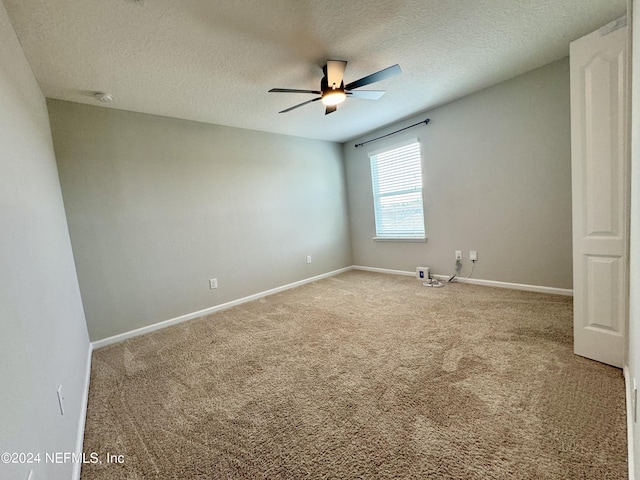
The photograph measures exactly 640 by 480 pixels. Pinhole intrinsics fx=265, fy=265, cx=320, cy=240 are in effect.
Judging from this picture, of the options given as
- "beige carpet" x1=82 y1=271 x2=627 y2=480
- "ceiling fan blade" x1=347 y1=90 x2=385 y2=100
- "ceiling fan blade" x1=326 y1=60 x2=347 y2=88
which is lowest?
"beige carpet" x1=82 y1=271 x2=627 y2=480

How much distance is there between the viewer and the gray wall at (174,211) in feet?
8.55

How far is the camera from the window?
4.01 metres

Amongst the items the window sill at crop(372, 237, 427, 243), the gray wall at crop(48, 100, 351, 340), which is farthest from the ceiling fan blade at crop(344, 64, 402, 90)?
Answer: the window sill at crop(372, 237, 427, 243)

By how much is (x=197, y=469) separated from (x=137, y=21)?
8.31 feet

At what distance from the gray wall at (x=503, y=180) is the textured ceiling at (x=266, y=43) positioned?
35cm

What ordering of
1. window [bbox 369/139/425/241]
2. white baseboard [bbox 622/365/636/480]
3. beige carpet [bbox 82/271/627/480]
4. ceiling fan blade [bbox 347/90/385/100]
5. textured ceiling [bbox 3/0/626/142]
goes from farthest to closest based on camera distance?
window [bbox 369/139/425/241]
ceiling fan blade [bbox 347/90/385/100]
textured ceiling [bbox 3/0/626/142]
beige carpet [bbox 82/271/627/480]
white baseboard [bbox 622/365/636/480]

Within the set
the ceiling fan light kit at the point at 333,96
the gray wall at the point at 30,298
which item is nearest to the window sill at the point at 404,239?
the ceiling fan light kit at the point at 333,96

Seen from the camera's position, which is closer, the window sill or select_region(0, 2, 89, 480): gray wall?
select_region(0, 2, 89, 480): gray wall

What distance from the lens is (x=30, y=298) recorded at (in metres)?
1.10

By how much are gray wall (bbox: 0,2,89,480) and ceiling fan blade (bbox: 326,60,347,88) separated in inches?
77.4

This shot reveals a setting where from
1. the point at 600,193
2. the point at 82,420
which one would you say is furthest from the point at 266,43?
the point at 82,420

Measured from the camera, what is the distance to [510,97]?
298cm

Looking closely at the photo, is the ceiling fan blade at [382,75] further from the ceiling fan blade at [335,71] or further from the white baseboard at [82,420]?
the white baseboard at [82,420]

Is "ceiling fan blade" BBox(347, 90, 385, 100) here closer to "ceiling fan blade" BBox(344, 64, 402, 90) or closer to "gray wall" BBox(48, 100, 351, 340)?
"ceiling fan blade" BBox(344, 64, 402, 90)
